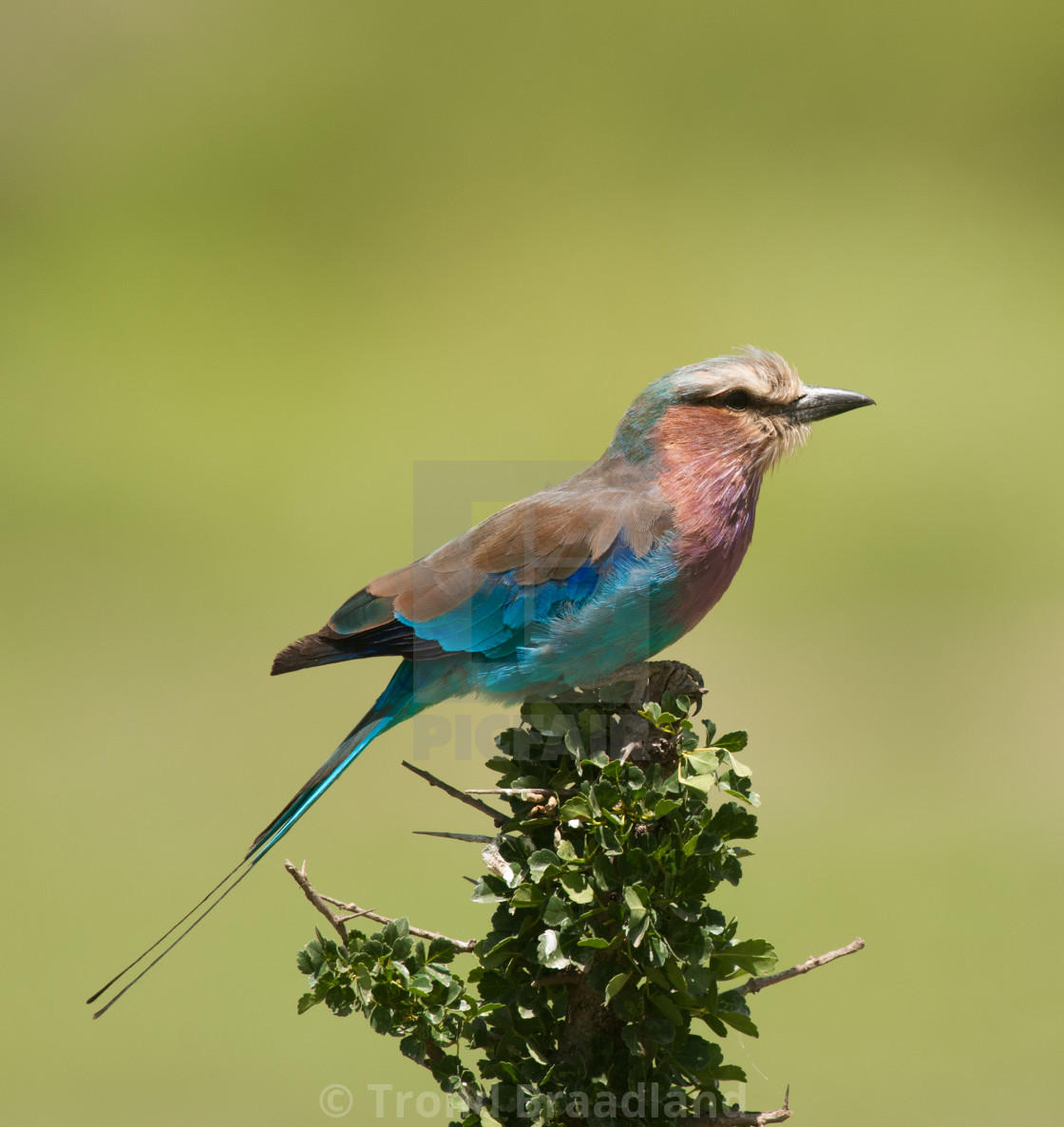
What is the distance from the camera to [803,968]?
1769 mm

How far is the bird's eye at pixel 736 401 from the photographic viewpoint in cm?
261

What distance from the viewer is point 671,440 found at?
2623 millimetres

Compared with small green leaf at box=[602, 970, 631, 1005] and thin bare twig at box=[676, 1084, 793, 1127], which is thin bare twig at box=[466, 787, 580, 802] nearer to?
small green leaf at box=[602, 970, 631, 1005]

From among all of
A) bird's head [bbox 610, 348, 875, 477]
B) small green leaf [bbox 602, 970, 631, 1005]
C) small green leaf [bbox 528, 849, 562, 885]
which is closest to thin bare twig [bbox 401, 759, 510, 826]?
small green leaf [bbox 528, 849, 562, 885]

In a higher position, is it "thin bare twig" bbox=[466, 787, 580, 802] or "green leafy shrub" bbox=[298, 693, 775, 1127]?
"thin bare twig" bbox=[466, 787, 580, 802]

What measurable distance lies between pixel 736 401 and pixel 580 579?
1.80ft

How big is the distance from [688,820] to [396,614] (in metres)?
0.87

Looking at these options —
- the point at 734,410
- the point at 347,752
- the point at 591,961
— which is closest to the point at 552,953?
the point at 591,961

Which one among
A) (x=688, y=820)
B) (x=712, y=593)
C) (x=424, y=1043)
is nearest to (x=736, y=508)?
(x=712, y=593)

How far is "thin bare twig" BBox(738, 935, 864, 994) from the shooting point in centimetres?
174

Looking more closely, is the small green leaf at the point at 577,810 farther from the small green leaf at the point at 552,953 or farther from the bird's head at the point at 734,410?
the bird's head at the point at 734,410

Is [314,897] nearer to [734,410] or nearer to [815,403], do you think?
[734,410]

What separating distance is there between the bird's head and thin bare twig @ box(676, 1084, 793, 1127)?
4.26 feet

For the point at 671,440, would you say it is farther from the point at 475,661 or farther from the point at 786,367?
the point at 475,661
